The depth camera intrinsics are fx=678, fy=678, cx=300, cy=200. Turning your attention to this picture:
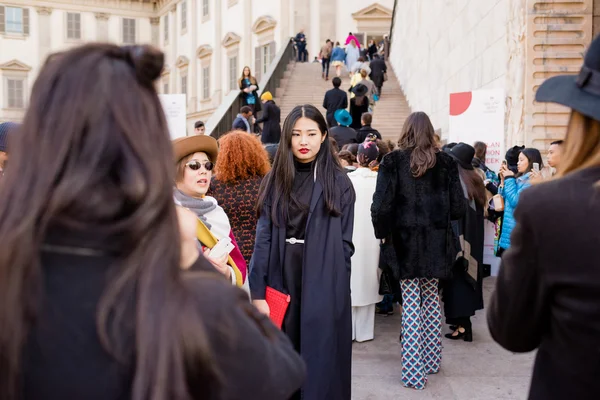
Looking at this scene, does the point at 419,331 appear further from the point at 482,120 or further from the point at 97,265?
the point at 482,120

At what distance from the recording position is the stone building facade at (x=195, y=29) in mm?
32938

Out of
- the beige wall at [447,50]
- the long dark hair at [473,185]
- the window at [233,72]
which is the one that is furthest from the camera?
the window at [233,72]

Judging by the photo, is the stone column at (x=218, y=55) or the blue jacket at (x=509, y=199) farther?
the stone column at (x=218, y=55)

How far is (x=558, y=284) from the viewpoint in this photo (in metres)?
1.70

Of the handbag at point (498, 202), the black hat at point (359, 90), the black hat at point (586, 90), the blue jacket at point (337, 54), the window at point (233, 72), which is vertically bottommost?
the handbag at point (498, 202)

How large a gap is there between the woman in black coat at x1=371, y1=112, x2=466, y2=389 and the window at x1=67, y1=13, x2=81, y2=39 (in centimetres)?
4254

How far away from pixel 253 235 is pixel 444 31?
40.6 feet

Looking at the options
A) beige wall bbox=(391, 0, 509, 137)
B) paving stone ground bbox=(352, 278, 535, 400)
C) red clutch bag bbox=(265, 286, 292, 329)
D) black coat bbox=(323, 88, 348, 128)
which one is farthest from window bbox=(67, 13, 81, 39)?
red clutch bag bbox=(265, 286, 292, 329)

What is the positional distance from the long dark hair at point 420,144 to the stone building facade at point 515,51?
12.6ft

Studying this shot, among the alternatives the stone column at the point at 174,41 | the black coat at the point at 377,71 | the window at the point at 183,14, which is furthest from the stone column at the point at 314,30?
the stone column at the point at 174,41

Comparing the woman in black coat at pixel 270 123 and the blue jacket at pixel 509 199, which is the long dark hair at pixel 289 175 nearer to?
the blue jacket at pixel 509 199

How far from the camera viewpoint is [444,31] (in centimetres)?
1584

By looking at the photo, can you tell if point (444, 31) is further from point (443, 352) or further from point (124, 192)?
point (124, 192)

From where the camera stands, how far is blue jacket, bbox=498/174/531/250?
6.88 m
